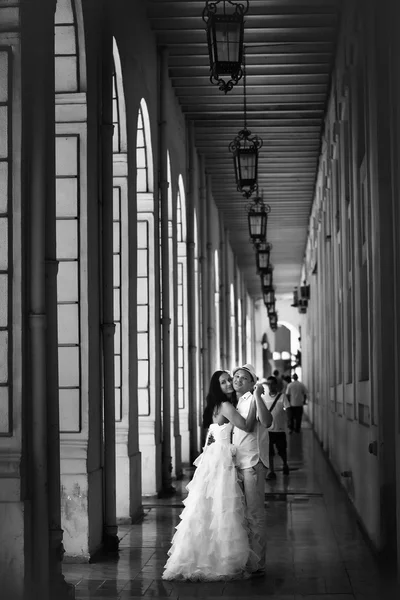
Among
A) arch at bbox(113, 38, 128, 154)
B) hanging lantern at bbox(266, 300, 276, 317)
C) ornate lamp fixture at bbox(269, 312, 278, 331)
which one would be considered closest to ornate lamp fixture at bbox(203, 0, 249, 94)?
arch at bbox(113, 38, 128, 154)

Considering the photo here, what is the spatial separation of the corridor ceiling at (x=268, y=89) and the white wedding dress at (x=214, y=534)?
7.45 metres

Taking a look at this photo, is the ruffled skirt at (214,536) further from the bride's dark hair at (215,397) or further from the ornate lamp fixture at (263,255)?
the ornate lamp fixture at (263,255)

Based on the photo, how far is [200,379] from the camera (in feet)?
66.2

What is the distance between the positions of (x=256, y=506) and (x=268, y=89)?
10.4 metres

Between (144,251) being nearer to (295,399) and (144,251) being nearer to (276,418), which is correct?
(276,418)

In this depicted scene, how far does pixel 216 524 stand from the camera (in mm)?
7922

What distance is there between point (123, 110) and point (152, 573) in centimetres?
566

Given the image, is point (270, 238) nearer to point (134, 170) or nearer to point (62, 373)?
point (134, 170)

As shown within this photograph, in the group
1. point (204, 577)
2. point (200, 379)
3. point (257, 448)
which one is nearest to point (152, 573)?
point (204, 577)

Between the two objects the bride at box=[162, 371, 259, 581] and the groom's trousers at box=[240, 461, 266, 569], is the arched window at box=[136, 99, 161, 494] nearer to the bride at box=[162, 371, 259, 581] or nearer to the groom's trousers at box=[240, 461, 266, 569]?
the bride at box=[162, 371, 259, 581]

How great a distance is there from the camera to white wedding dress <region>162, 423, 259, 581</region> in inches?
306

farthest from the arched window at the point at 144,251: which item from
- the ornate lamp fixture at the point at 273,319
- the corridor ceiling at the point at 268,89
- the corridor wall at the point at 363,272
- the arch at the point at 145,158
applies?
the ornate lamp fixture at the point at 273,319

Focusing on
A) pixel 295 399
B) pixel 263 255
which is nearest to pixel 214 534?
pixel 263 255

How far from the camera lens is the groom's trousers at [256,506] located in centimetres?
803
